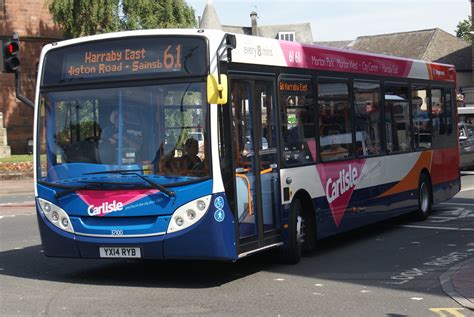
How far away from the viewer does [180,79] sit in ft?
28.0

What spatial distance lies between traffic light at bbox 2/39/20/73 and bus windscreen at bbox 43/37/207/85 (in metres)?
10.1

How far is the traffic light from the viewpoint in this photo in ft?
61.7

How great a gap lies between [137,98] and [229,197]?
1523 millimetres

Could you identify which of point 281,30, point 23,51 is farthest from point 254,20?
point 23,51

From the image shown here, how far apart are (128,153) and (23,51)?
3733 cm

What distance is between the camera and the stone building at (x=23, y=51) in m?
43.0

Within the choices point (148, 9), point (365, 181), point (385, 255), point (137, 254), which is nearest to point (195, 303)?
→ point (137, 254)

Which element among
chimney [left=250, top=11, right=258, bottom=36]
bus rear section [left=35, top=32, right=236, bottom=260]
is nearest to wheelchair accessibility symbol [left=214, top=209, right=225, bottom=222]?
bus rear section [left=35, top=32, right=236, bottom=260]

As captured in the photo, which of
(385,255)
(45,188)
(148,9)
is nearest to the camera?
(45,188)

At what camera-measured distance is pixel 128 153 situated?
8641 millimetres

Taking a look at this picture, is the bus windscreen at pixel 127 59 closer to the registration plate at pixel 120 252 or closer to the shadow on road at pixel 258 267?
the registration plate at pixel 120 252

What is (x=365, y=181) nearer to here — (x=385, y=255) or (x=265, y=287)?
(x=385, y=255)

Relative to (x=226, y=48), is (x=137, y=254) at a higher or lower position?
lower

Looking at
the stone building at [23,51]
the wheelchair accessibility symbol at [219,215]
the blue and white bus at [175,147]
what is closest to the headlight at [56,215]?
the blue and white bus at [175,147]
